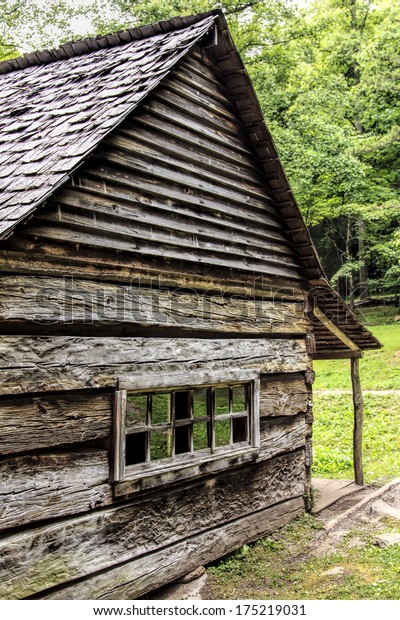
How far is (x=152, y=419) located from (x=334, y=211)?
20091 millimetres

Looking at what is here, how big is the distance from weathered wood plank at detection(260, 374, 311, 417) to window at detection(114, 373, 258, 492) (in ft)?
1.12

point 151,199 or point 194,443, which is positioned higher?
point 151,199

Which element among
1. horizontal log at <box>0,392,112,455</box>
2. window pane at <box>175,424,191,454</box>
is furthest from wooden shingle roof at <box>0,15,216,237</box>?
window pane at <box>175,424,191,454</box>

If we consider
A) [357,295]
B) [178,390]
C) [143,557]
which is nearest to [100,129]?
[178,390]

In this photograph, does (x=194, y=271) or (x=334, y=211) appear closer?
(x=194, y=271)

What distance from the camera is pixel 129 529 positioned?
5.55 metres

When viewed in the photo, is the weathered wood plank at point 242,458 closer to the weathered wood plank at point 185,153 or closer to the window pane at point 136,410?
the window pane at point 136,410

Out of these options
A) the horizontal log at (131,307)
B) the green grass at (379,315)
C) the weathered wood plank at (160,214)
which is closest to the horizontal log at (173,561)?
the horizontal log at (131,307)

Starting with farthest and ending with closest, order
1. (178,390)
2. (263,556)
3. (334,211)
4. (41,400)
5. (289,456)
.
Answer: (334,211), (289,456), (263,556), (178,390), (41,400)

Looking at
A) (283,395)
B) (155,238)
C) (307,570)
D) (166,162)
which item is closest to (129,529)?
(307,570)

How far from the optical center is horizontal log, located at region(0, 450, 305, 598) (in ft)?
15.2

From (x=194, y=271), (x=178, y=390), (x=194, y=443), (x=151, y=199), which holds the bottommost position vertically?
(x=194, y=443)

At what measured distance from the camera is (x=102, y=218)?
17.6ft

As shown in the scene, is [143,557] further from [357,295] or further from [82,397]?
[357,295]
